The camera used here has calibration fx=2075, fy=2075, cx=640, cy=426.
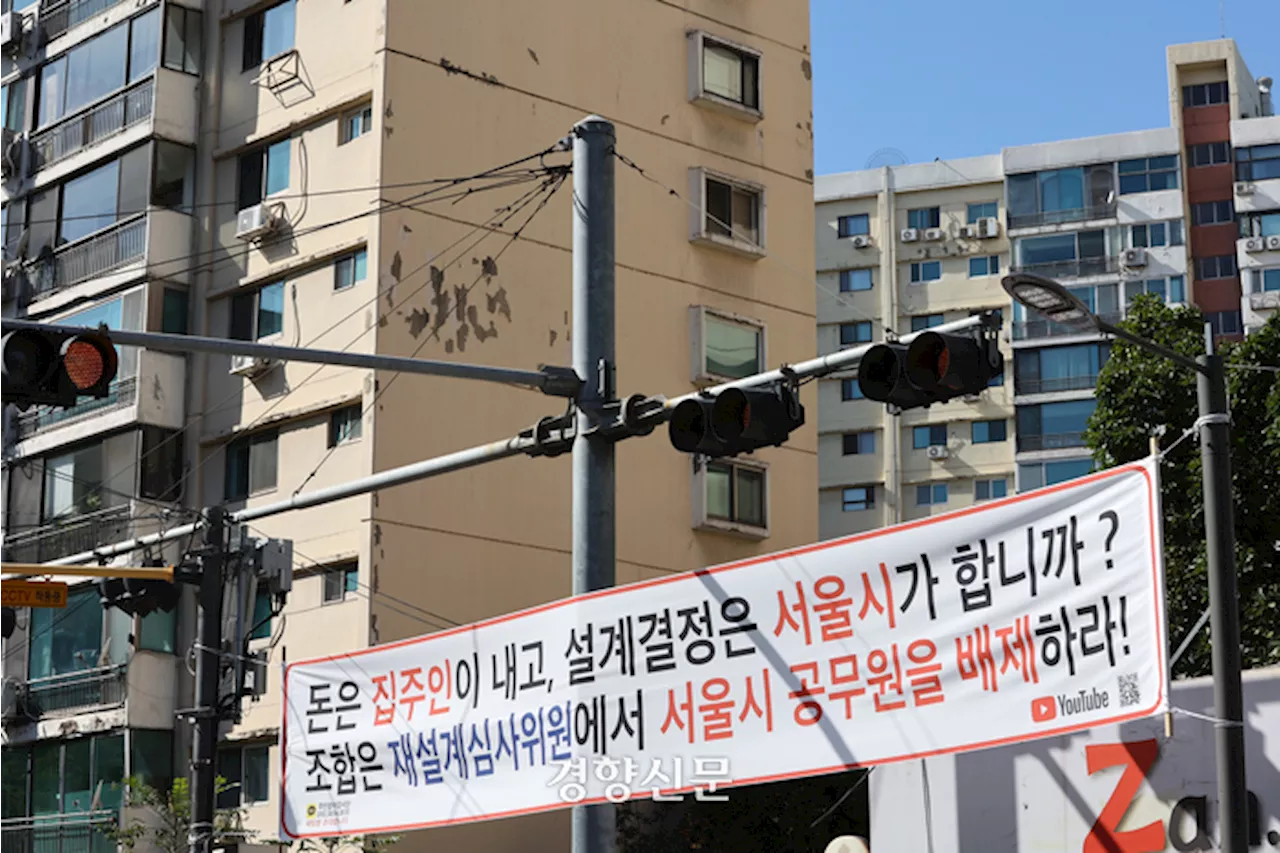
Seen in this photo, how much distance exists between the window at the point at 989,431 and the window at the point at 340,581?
130ft

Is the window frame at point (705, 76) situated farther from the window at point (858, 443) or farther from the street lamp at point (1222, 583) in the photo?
the window at point (858, 443)

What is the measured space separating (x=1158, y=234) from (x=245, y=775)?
42.6m

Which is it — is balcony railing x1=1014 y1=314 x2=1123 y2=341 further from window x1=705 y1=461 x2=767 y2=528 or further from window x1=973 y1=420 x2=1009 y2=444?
window x1=705 y1=461 x2=767 y2=528

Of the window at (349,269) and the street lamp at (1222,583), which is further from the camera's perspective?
the window at (349,269)

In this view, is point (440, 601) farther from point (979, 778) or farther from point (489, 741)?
point (489, 741)

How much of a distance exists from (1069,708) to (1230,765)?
3.45 meters

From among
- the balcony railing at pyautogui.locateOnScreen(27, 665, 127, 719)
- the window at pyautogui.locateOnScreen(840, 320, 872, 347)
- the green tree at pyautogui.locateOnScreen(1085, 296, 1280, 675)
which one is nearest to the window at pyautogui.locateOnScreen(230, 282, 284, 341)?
the balcony railing at pyautogui.locateOnScreen(27, 665, 127, 719)

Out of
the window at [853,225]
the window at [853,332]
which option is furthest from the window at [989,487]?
the window at [853,225]

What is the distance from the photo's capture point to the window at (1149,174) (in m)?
66.9

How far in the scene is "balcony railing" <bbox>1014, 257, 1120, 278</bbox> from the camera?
67.4m

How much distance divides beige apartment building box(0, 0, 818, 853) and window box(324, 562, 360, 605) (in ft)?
0.24

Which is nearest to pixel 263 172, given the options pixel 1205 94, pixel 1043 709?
pixel 1043 709

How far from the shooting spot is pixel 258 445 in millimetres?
34656

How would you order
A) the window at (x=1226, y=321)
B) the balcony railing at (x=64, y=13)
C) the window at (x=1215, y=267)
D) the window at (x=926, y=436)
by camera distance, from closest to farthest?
the balcony railing at (x=64, y=13) < the window at (x=1226, y=321) < the window at (x=1215, y=267) < the window at (x=926, y=436)
